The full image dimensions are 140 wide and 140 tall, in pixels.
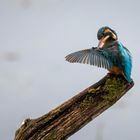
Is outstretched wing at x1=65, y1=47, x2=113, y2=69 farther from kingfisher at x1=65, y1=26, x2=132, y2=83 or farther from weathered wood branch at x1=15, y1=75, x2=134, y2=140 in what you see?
weathered wood branch at x1=15, y1=75, x2=134, y2=140

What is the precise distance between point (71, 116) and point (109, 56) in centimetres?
84

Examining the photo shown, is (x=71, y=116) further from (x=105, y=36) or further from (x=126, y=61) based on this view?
(x=105, y=36)

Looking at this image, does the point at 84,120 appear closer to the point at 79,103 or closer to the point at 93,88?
the point at 79,103

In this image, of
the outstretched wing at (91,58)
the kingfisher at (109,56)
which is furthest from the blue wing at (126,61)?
the outstretched wing at (91,58)

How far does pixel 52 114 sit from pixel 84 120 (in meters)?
0.28

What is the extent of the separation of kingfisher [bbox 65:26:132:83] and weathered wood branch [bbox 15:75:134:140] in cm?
26

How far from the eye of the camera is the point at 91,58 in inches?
110

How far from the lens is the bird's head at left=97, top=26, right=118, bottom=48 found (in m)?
3.09

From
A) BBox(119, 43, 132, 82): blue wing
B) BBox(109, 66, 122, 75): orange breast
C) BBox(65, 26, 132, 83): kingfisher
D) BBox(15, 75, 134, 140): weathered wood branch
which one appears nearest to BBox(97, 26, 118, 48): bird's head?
BBox(65, 26, 132, 83): kingfisher

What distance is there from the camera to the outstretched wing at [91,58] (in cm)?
272

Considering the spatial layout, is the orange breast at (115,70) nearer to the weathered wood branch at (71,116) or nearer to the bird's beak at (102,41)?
the weathered wood branch at (71,116)

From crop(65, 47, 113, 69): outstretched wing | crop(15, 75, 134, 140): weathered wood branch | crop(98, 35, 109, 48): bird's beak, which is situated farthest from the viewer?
crop(98, 35, 109, 48): bird's beak

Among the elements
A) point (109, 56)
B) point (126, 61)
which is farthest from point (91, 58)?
point (126, 61)

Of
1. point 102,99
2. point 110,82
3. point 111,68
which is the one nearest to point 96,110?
point 102,99
